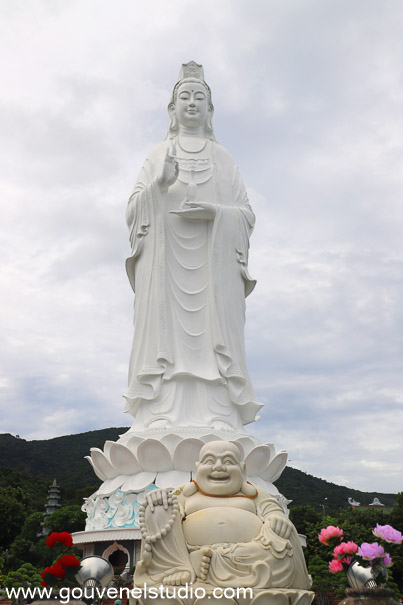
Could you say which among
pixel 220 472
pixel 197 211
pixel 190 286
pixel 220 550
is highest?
pixel 197 211

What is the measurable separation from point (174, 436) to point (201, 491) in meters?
3.79

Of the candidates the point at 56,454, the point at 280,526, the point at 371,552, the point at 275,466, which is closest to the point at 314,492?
the point at 56,454

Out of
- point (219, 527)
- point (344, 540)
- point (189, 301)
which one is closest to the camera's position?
point (219, 527)

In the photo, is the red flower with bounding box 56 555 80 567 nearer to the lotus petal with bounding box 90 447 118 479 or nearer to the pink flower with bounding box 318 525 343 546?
the pink flower with bounding box 318 525 343 546

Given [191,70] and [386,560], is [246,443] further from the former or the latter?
[191,70]

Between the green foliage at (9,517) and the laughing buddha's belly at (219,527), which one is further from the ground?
the green foliage at (9,517)

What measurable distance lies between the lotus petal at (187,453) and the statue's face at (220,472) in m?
3.59

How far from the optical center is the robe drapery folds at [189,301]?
858 cm

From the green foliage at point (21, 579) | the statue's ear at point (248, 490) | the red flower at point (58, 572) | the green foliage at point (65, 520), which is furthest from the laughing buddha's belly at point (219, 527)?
the green foliage at point (65, 520)

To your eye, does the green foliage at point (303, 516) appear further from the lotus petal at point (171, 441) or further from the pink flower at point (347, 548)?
the pink flower at point (347, 548)

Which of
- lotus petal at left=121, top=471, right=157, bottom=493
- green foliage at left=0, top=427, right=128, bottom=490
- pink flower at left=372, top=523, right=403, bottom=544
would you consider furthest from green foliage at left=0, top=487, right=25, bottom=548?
pink flower at left=372, top=523, right=403, bottom=544

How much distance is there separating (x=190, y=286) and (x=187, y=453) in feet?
8.98

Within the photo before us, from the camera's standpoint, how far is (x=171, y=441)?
302 inches

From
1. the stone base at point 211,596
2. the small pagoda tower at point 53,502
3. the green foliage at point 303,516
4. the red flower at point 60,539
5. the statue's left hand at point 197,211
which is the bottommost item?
the stone base at point 211,596
